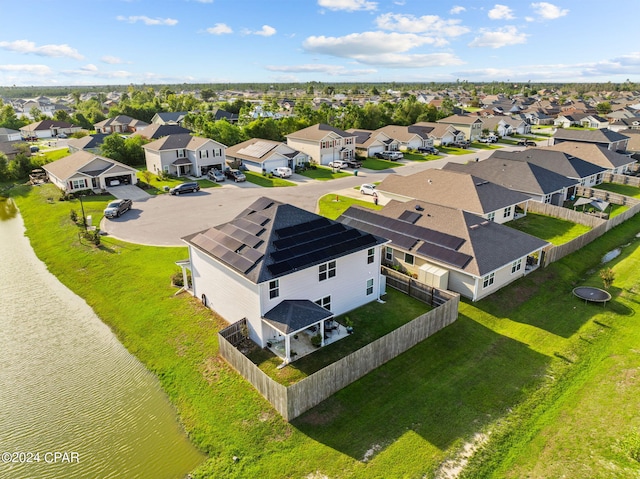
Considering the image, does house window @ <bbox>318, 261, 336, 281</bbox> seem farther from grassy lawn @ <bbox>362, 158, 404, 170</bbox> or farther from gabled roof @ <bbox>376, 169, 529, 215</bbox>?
grassy lawn @ <bbox>362, 158, 404, 170</bbox>

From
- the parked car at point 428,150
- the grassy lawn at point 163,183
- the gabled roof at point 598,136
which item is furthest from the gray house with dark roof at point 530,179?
the grassy lawn at point 163,183

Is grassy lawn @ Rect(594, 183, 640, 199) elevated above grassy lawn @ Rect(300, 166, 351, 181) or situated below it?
below

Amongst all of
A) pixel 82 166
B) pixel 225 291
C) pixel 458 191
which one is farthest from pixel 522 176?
pixel 82 166

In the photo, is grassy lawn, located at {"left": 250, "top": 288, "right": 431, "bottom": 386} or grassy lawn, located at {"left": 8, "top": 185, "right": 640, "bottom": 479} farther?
grassy lawn, located at {"left": 250, "top": 288, "right": 431, "bottom": 386}

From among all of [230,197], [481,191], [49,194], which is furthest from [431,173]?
[49,194]

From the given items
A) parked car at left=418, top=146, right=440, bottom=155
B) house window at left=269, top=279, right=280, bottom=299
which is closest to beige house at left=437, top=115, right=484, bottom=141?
parked car at left=418, top=146, right=440, bottom=155

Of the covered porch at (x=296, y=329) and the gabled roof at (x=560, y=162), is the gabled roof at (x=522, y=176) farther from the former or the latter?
the covered porch at (x=296, y=329)
